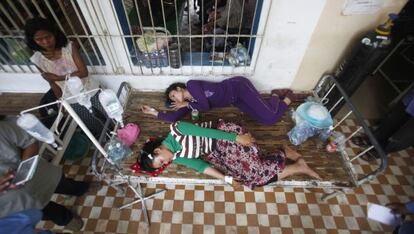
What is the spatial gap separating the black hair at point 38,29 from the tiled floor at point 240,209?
53.3 inches

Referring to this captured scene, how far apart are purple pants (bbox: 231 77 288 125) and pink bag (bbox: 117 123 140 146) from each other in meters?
0.98

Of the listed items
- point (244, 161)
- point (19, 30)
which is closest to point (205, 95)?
point (244, 161)

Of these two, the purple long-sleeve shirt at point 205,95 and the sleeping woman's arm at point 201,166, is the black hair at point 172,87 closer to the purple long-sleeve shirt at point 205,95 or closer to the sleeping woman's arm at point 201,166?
the purple long-sleeve shirt at point 205,95

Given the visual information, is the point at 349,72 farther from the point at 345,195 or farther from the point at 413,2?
the point at 345,195

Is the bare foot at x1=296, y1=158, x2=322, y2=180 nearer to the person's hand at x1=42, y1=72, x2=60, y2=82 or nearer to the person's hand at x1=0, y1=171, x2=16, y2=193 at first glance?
the person's hand at x1=0, y1=171, x2=16, y2=193

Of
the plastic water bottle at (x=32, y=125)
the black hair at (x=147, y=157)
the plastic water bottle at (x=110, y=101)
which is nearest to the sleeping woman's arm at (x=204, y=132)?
the black hair at (x=147, y=157)

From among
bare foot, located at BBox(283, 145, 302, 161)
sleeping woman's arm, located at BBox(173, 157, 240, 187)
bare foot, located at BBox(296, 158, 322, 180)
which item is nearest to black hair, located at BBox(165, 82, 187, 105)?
sleeping woman's arm, located at BBox(173, 157, 240, 187)

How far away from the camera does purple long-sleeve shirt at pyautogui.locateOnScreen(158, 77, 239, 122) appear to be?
2121mm

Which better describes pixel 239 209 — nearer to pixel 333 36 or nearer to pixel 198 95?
pixel 198 95

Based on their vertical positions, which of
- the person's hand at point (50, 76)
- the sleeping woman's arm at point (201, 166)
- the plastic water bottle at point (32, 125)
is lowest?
the sleeping woman's arm at point (201, 166)

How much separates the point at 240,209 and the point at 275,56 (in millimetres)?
1439

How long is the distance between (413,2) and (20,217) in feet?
10.6

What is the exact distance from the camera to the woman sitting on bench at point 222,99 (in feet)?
6.93

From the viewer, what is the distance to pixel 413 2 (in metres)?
1.99
